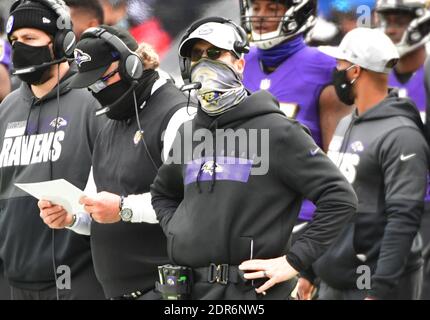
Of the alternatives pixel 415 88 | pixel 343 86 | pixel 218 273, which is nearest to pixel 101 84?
pixel 218 273

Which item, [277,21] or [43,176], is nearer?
[43,176]

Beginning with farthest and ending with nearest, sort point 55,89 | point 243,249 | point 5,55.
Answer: point 5,55
point 55,89
point 243,249

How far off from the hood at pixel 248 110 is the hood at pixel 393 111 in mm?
1582

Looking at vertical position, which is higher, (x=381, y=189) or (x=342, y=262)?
(x=381, y=189)

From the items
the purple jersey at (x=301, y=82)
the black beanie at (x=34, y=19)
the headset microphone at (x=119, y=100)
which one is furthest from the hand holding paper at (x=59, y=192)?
the purple jersey at (x=301, y=82)

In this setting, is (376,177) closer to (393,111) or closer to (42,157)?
(393,111)

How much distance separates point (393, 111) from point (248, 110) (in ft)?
5.73

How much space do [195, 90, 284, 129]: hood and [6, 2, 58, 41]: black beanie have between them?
1.85m

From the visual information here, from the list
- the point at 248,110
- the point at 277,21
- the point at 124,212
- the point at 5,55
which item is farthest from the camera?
the point at 5,55

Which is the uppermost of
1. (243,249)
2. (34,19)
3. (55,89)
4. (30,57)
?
(34,19)

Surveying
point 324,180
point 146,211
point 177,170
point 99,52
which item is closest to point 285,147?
point 324,180

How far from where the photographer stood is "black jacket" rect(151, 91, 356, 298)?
5.22 meters

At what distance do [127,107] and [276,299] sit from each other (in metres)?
1.48

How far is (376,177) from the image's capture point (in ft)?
22.2
